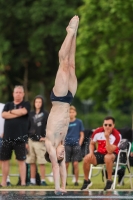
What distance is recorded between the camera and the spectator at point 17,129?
1845 cm

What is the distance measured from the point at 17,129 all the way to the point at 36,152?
1425mm

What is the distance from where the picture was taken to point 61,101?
14312mm

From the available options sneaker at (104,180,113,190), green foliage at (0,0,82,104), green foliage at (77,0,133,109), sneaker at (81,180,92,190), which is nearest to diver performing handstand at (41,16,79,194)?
sneaker at (104,180,113,190)

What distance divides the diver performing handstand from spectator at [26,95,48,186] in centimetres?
470

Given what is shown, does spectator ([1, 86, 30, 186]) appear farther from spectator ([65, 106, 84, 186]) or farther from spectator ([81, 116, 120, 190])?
spectator ([65, 106, 84, 186])

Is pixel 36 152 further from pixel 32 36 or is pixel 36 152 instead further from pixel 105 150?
pixel 32 36

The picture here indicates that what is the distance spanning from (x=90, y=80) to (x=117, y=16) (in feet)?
26.4

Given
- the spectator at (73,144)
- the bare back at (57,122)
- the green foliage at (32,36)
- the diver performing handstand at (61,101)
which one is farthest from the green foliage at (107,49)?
the bare back at (57,122)

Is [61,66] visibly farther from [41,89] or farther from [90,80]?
[41,89]

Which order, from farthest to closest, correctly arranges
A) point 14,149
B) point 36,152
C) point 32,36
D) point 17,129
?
point 32,36 < point 36,152 < point 14,149 < point 17,129

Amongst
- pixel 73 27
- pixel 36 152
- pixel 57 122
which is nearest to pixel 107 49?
pixel 36 152

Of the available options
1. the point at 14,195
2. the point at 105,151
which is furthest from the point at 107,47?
the point at 14,195

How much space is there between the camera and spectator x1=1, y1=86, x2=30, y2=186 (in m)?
18.5

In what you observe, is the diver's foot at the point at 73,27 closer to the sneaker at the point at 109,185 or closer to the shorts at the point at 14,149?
the sneaker at the point at 109,185
